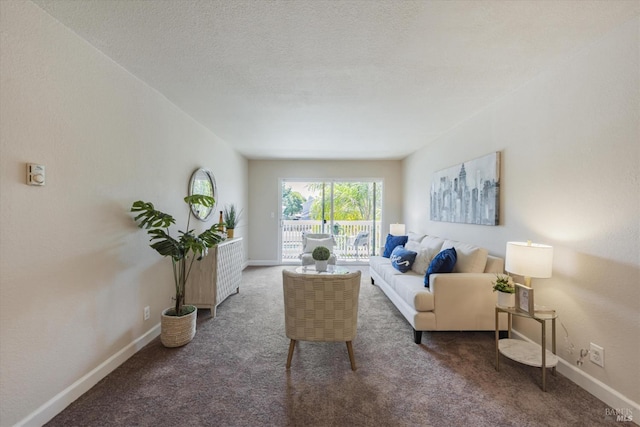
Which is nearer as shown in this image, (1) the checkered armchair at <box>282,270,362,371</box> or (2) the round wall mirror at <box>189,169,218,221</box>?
(1) the checkered armchair at <box>282,270,362,371</box>

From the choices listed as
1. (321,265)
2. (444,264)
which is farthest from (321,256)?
(444,264)

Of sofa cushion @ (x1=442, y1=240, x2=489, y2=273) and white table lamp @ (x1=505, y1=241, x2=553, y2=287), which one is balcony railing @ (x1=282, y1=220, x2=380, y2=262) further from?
white table lamp @ (x1=505, y1=241, x2=553, y2=287)

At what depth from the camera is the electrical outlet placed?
5.91ft

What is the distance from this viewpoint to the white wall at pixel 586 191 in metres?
1.66

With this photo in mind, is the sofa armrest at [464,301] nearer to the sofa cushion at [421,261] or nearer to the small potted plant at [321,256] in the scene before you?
the sofa cushion at [421,261]

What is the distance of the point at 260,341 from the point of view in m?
2.59

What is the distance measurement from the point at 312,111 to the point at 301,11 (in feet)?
5.02

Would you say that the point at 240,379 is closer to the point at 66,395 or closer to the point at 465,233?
the point at 66,395

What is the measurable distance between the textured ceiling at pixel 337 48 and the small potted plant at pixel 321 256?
1.66m

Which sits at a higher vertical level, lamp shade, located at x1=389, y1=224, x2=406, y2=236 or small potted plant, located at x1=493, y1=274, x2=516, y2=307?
lamp shade, located at x1=389, y1=224, x2=406, y2=236

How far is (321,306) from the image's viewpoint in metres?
2.07

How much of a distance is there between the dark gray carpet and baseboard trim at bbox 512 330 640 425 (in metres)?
0.05

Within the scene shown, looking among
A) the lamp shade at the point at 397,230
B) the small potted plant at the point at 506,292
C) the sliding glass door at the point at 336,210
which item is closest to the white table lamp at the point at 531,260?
the small potted plant at the point at 506,292

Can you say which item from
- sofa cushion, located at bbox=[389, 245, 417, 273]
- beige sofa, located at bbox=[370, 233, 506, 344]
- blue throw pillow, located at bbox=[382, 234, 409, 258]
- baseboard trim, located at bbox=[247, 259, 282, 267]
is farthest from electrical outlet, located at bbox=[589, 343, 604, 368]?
baseboard trim, located at bbox=[247, 259, 282, 267]
